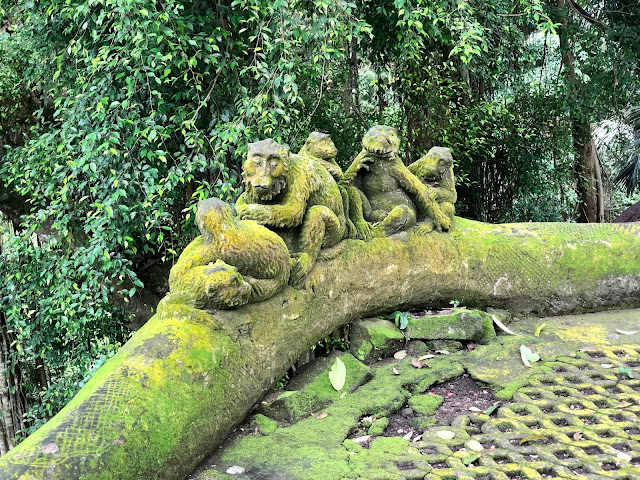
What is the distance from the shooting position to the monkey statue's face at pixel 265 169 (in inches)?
118

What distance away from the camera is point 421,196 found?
13.0 feet

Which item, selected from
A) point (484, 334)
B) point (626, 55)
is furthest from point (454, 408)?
point (626, 55)

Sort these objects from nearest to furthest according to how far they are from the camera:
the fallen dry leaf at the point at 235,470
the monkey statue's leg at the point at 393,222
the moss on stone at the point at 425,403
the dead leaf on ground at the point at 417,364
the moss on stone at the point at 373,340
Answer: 1. the fallen dry leaf at the point at 235,470
2. the moss on stone at the point at 425,403
3. the dead leaf on ground at the point at 417,364
4. the moss on stone at the point at 373,340
5. the monkey statue's leg at the point at 393,222

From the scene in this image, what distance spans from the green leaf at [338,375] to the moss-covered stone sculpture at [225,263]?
60 cm

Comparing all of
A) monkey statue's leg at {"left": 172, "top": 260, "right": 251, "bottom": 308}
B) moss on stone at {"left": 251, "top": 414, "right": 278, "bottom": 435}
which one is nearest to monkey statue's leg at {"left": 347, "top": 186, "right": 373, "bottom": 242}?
monkey statue's leg at {"left": 172, "top": 260, "right": 251, "bottom": 308}

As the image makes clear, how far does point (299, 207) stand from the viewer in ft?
10.3

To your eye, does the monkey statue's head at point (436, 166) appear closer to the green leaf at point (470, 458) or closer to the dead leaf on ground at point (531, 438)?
the dead leaf on ground at point (531, 438)

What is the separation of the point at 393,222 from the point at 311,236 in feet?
2.51

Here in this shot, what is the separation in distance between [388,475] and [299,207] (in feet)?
4.67

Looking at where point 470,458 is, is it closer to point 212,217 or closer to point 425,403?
point 425,403

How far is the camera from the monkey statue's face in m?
3.00

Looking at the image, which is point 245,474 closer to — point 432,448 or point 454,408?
point 432,448

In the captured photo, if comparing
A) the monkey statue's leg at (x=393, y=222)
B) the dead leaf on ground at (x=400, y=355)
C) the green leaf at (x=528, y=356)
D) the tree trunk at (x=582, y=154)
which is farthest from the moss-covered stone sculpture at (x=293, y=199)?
the tree trunk at (x=582, y=154)

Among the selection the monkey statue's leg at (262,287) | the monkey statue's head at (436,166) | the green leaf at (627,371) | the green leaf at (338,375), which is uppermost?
the monkey statue's head at (436,166)
